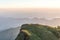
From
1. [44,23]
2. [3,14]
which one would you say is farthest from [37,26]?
[3,14]

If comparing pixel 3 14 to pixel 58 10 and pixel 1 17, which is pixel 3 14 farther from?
pixel 58 10

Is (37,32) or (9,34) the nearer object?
(37,32)

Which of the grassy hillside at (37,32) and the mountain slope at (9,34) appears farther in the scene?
the mountain slope at (9,34)

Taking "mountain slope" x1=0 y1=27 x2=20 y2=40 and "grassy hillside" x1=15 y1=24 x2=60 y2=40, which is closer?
"grassy hillside" x1=15 y1=24 x2=60 y2=40

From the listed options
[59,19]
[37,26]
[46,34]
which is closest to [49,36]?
[46,34]
